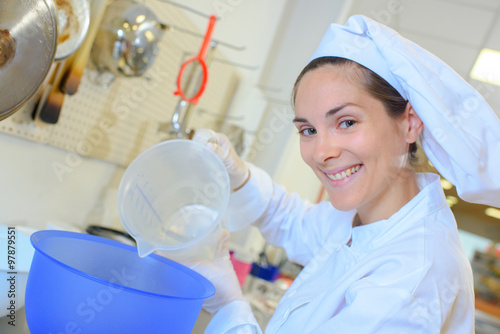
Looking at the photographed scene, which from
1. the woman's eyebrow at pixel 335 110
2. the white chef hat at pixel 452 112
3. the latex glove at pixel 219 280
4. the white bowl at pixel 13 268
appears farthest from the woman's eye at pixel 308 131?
the white bowl at pixel 13 268

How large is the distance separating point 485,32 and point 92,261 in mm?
2905

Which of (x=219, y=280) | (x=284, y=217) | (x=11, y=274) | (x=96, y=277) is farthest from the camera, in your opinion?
(x=284, y=217)

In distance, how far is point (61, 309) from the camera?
2.12 feet

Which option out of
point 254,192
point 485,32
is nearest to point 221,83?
point 254,192

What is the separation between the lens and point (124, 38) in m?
1.16

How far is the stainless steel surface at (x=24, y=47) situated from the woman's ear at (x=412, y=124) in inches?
28.2

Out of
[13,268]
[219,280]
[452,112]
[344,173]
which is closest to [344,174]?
[344,173]

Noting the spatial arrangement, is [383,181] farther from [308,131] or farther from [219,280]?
[219,280]

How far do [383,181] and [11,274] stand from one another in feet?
2.41

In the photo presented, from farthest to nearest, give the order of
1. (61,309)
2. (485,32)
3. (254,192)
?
(485,32) < (254,192) < (61,309)

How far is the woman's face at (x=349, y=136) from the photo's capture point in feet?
3.00

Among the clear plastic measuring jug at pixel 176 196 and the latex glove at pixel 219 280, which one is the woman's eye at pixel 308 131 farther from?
the latex glove at pixel 219 280

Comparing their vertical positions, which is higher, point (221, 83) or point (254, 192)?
point (221, 83)

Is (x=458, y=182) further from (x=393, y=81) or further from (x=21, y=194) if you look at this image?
(x=21, y=194)
